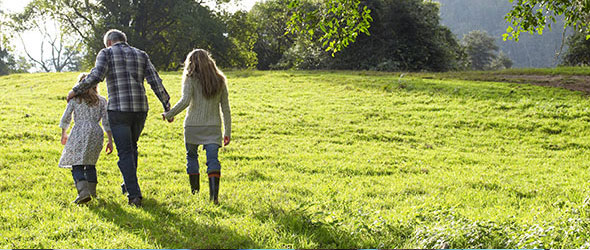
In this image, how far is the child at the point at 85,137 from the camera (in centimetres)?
660

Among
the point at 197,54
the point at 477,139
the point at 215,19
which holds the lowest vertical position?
the point at 477,139

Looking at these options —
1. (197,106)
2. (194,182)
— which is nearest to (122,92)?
(197,106)

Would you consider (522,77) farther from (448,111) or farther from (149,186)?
(149,186)

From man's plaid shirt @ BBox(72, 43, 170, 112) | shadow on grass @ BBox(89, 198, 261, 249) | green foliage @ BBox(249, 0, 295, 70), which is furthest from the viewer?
green foliage @ BBox(249, 0, 295, 70)

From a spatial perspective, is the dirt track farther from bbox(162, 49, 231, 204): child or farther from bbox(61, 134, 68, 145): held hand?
bbox(61, 134, 68, 145): held hand

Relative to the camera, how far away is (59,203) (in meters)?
6.42

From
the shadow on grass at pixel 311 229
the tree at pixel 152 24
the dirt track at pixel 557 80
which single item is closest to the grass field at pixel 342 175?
the shadow on grass at pixel 311 229

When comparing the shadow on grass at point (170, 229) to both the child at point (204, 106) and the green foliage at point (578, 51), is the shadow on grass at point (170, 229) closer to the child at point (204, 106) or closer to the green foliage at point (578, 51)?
the child at point (204, 106)

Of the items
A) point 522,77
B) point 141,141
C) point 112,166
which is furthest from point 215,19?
point 112,166

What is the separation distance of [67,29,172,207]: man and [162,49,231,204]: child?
0.51 meters

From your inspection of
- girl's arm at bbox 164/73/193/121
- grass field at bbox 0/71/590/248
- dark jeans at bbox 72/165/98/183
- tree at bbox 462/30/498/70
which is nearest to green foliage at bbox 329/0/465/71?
grass field at bbox 0/71/590/248

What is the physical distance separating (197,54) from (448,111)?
1435 centimetres

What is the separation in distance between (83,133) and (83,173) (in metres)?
0.60

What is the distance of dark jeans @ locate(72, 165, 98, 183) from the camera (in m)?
6.52
